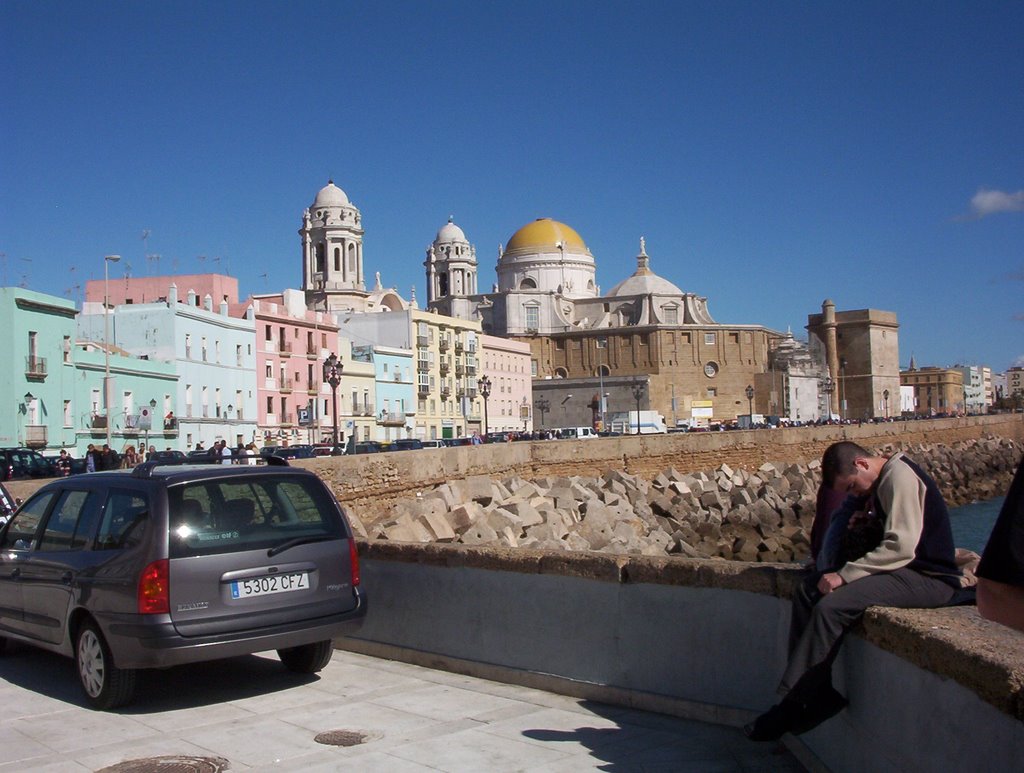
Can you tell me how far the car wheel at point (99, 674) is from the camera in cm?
654

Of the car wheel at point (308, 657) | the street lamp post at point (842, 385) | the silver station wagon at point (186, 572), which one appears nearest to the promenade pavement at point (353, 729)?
the car wheel at point (308, 657)

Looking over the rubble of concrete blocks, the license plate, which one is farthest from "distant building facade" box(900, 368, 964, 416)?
the license plate

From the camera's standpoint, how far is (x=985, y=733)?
338 centimetres

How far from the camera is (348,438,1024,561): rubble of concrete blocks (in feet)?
59.6

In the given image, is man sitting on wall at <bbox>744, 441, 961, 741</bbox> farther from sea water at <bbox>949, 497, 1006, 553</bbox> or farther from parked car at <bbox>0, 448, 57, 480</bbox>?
sea water at <bbox>949, 497, 1006, 553</bbox>

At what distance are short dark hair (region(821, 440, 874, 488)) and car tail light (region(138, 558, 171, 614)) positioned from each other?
3.71 meters

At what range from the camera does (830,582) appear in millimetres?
4684

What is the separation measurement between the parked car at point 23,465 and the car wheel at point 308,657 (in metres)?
20.1

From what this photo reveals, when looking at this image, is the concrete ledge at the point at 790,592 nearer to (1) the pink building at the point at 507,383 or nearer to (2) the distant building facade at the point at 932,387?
(1) the pink building at the point at 507,383

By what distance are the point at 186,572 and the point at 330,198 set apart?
82537mm

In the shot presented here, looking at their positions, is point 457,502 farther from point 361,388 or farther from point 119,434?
point 361,388

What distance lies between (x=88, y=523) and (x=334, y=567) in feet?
5.35

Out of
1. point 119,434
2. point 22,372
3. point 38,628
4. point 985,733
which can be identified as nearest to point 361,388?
point 119,434

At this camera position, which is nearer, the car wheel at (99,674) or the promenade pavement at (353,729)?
the promenade pavement at (353,729)
